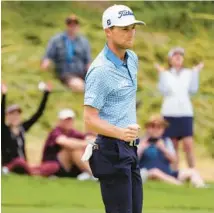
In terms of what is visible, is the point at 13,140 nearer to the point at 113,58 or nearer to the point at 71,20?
the point at 71,20

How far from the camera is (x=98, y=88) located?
4984mm

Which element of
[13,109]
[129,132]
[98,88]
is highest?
[98,88]

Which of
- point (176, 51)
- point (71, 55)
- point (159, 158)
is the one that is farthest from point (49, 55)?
point (159, 158)

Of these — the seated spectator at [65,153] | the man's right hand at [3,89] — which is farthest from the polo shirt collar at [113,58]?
the man's right hand at [3,89]

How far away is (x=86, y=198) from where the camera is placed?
29.5 feet

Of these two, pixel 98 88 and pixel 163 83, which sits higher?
pixel 98 88

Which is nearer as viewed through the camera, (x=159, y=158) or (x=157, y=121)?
(x=159, y=158)

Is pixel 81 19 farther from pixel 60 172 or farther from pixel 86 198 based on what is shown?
pixel 86 198

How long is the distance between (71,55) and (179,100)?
1.27 meters

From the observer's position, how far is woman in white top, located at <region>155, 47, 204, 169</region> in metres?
10.3

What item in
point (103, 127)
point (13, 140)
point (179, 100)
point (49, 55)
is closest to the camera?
point (103, 127)

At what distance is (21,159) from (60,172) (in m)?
0.49

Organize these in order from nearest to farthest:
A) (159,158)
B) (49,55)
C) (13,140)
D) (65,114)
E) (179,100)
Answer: (159,158) → (13,140) → (65,114) → (179,100) → (49,55)

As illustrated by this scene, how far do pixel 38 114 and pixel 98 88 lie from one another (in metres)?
5.55
